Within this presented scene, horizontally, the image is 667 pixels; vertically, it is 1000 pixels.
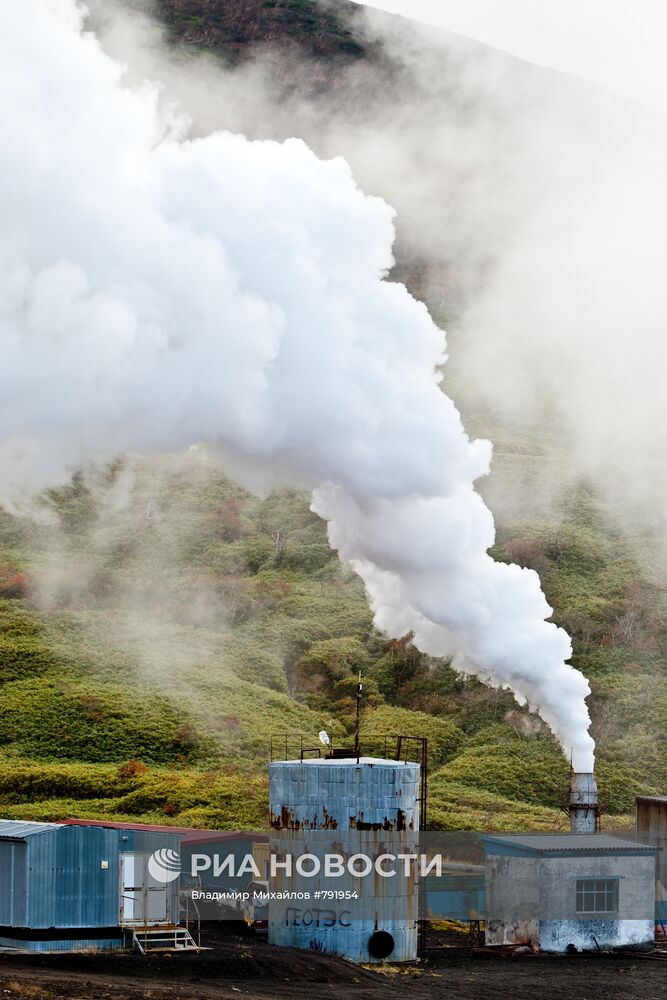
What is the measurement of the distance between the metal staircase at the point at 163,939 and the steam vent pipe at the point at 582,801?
14962 mm

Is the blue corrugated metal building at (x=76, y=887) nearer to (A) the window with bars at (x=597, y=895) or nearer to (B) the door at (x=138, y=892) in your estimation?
(B) the door at (x=138, y=892)

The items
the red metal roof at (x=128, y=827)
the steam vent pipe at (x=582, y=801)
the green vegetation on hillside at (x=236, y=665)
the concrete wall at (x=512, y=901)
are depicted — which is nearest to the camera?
the red metal roof at (x=128, y=827)

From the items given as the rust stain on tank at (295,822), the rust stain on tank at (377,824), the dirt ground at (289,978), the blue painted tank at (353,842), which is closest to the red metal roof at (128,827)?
the rust stain on tank at (295,822)

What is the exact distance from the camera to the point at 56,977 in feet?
97.5

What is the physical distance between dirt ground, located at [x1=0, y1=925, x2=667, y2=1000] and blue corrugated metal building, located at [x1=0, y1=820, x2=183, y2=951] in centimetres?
93

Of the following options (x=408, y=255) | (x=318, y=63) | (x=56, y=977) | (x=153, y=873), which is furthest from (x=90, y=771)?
(x=318, y=63)

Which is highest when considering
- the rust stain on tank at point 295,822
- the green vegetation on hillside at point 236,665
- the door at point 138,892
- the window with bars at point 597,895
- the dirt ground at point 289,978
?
the green vegetation on hillside at point 236,665

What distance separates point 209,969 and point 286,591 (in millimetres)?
58139

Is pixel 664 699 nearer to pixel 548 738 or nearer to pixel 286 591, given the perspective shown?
pixel 548 738

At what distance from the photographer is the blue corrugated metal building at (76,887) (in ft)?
111

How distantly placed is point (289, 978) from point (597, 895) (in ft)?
40.4

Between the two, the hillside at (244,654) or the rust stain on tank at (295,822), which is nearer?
the rust stain on tank at (295,822)

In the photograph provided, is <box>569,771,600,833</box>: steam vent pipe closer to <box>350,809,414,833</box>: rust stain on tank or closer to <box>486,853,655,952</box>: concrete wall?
<box>486,853,655,952</box>: concrete wall

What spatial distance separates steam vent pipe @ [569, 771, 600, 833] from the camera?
1793 inches
